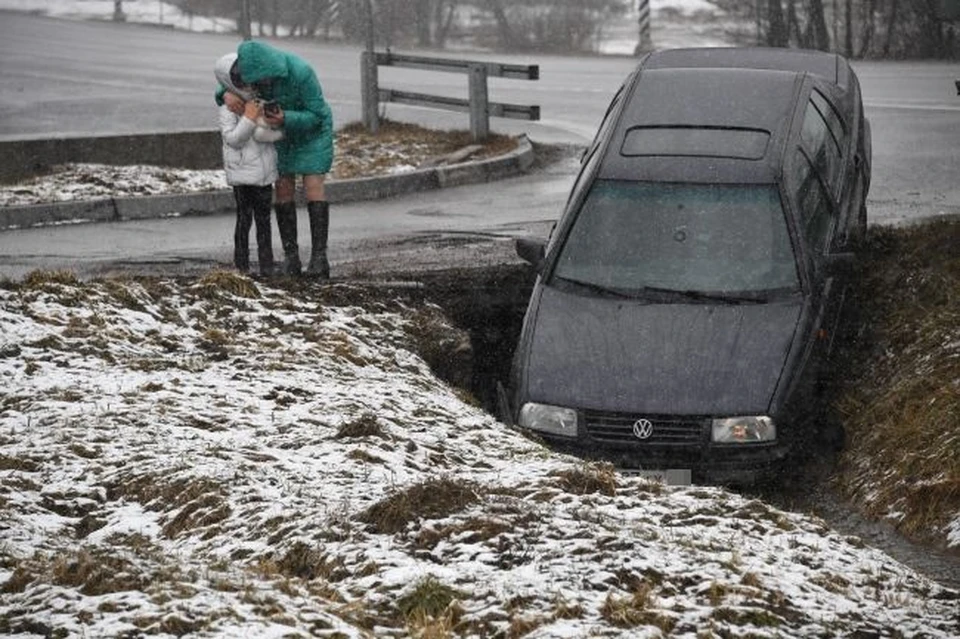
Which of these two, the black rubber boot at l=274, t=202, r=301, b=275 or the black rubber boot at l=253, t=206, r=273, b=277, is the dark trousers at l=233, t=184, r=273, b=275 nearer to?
the black rubber boot at l=253, t=206, r=273, b=277

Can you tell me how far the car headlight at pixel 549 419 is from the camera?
8086 millimetres

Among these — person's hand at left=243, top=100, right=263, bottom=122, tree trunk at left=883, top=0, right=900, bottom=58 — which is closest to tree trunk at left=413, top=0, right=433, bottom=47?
tree trunk at left=883, top=0, right=900, bottom=58

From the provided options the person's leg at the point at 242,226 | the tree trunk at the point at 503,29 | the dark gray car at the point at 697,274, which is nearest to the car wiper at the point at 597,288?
the dark gray car at the point at 697,274

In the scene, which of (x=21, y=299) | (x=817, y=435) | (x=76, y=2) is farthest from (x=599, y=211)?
(x=76, y=2)

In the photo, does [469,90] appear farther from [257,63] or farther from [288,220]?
[257,63]

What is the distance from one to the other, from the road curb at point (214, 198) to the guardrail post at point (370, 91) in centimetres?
271

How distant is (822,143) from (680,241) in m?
1.60

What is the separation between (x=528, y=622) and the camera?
4922 millimetres

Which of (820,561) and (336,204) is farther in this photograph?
(336,204)

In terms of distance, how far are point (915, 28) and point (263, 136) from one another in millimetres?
19045

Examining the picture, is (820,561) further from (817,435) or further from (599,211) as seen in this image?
(599,211)

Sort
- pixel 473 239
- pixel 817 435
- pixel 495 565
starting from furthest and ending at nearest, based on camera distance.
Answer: pixel 473 239, pixel 817 435, pixel 495 565

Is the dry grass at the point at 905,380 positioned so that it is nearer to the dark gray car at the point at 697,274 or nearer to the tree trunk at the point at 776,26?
the dark gray car at the point at 697,274

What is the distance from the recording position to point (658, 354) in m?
8.29
